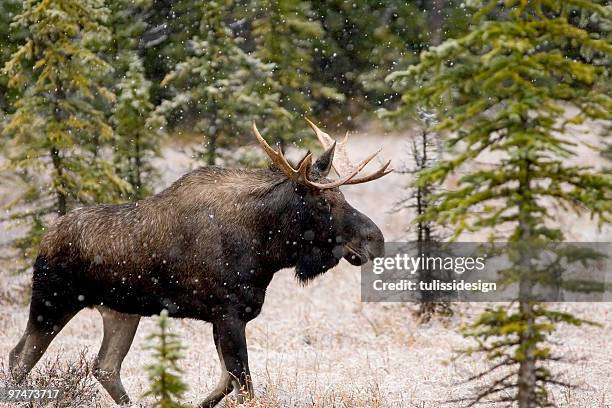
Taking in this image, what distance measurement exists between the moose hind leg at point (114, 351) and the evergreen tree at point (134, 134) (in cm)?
732

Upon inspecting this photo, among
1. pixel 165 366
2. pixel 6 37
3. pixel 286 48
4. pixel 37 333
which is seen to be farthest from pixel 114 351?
pixel 6 37

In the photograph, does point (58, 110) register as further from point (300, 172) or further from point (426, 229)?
point (300, 172)

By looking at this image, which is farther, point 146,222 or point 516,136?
point 146,222

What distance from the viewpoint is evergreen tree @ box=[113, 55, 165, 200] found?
52.1 ft

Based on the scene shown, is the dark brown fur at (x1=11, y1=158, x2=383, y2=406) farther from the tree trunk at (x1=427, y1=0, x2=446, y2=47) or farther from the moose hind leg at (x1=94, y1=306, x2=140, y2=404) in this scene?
the tree trunk at (x1=427, y1=0, x2=446, y2=47)

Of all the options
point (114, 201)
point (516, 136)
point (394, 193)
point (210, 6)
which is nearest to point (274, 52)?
point (210, 6)

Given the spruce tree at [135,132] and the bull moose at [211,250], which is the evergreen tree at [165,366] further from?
the spruce tree at [135,132]

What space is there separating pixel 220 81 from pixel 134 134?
2.52 meters

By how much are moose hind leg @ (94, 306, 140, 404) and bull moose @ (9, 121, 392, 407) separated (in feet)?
1.70

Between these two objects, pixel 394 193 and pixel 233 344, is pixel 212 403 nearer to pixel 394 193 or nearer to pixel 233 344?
pixel 233 344

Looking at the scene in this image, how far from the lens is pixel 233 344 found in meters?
7.62

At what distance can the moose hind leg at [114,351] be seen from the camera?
335 inches

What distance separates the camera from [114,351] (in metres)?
8.60

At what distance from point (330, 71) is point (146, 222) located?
22.5 metres
